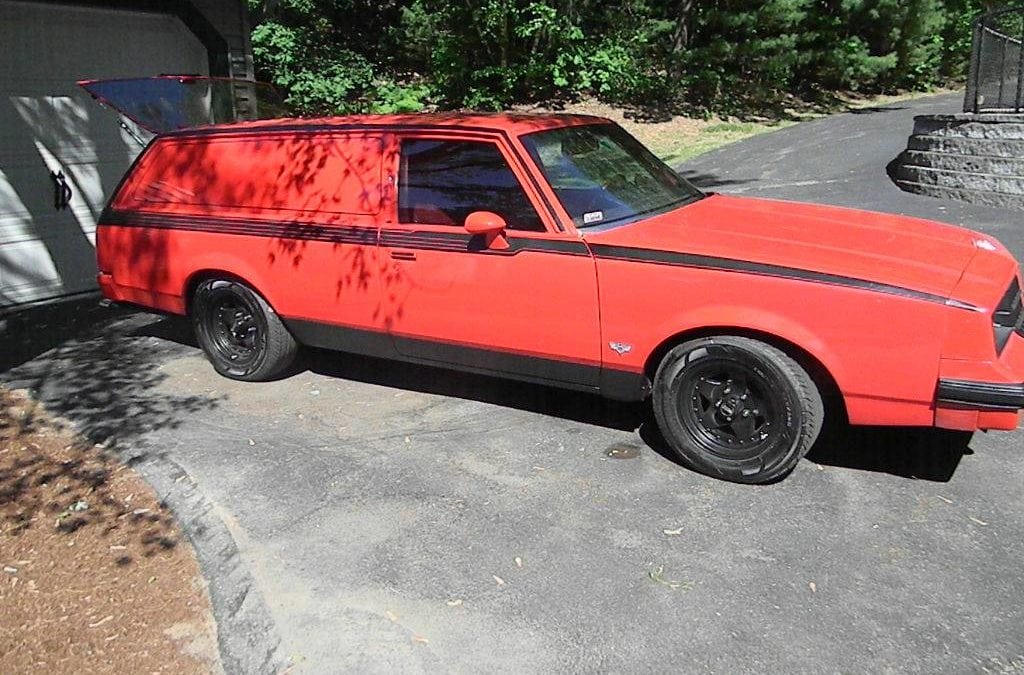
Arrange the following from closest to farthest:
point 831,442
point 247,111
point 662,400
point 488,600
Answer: point 488,600, point 662,400, point 831,442, point 247,111

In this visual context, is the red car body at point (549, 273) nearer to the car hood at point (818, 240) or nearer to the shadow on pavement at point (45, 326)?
the car hood at point (818, 240)

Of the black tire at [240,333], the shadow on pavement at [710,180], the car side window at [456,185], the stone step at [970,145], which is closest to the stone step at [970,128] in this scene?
the stone step at [970,145]

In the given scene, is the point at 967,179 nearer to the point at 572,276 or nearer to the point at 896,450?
the point at 896,450

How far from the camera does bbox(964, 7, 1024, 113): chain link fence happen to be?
1146cm

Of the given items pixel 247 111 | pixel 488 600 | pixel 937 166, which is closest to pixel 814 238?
pixel 488 600

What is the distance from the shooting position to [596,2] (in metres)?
24.5

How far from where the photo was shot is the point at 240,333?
5883mm

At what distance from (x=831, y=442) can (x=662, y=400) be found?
102cm

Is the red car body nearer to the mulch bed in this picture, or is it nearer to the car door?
the car door

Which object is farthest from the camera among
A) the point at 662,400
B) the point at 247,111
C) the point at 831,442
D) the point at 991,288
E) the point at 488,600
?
the point at 247,111

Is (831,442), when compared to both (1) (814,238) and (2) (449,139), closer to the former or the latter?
(1) (814,238)

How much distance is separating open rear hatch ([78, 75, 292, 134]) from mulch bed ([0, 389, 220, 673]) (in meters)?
3.07

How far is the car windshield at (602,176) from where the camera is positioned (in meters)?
4.60

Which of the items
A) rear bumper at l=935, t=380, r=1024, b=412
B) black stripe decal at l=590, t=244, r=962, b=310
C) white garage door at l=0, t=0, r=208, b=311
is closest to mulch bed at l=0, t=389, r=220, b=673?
black stripe decal at l=590, t=244, r=962, b=310
